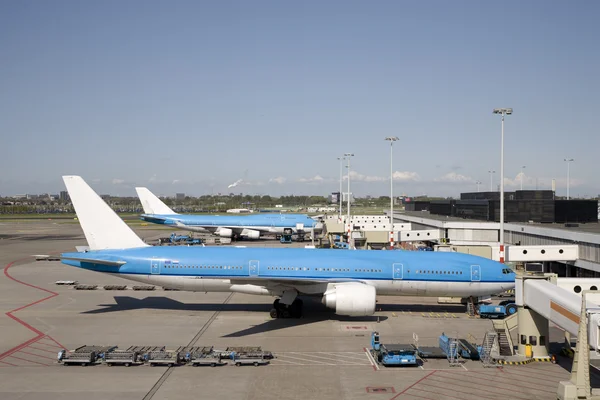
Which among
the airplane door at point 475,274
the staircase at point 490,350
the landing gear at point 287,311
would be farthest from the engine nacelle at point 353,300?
the airplane door at point 475,274

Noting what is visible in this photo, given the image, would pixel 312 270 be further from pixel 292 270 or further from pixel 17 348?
pixel 17 348

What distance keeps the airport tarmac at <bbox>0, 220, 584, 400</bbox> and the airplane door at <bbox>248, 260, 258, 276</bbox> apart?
9.17 feet

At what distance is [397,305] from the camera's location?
114 ft

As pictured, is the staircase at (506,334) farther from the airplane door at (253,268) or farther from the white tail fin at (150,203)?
the white tail fin at (150,203)

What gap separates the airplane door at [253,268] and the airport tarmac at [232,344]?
279cm

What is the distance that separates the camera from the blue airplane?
29906mm

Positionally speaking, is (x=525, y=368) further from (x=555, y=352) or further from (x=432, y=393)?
(x=432, y=393)

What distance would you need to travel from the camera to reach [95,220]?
106ft

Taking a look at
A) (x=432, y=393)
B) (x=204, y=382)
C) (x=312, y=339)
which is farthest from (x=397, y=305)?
(x=204, y=382)

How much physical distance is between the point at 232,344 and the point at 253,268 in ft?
21.4

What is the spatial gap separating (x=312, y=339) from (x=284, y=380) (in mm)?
6184

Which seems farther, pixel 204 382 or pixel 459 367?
pixel 459 367

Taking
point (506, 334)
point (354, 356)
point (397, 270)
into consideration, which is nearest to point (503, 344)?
point (506, 334)

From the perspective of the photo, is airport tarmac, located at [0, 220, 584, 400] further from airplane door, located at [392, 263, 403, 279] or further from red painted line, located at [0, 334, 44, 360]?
airplane door, located at [392, 263, 403, 279]
